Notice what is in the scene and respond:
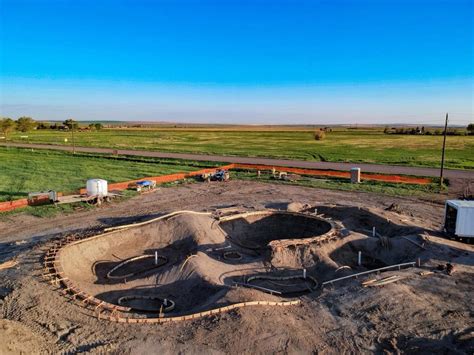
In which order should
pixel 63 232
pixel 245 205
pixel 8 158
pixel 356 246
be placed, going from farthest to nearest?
pixel 8 158, pixel 245 205, pixel 63 232, pixel 356 246

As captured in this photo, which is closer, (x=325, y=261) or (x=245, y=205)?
(x=325, y=261)

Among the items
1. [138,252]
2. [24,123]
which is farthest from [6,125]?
[138,252]

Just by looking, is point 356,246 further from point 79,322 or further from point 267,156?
point 267,156

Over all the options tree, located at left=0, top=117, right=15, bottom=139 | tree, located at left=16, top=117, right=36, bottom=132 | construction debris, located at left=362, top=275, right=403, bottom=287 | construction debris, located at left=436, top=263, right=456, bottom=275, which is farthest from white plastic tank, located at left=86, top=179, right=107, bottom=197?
tree, located at left=16, top=117, right=36, bottom=132

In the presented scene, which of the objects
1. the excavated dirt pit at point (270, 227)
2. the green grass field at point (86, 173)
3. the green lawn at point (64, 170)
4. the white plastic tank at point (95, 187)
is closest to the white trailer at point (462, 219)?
the excavated dirt pit at point (270, 227)

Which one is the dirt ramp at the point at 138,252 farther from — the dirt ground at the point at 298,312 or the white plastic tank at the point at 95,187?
the white plastic tank at the point at 95,187

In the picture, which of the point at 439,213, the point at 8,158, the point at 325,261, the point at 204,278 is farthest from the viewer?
the point at 8,158

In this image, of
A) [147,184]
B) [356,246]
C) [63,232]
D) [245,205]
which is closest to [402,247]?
[356,246]
